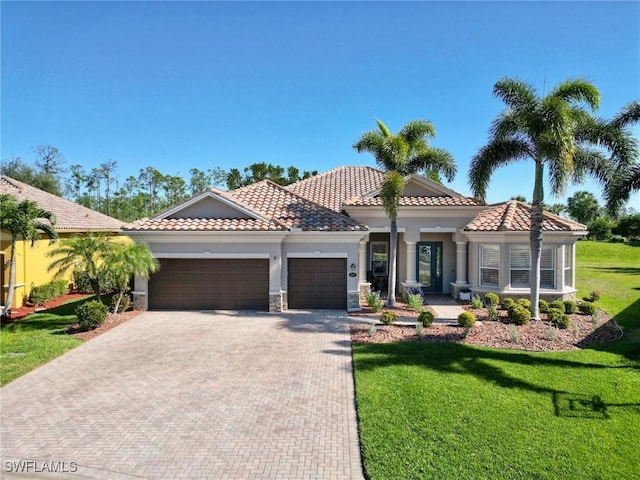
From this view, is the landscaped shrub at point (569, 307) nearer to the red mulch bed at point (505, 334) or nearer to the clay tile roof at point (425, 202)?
the red mulch bed at point (505, 334)

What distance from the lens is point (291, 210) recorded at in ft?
61.5

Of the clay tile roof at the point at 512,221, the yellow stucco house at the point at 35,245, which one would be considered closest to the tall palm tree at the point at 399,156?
the clay tile roof at the point at 512,221

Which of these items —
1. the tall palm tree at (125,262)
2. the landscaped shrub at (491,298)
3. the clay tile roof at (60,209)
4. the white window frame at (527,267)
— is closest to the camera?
the tall palm tree at (125,262)

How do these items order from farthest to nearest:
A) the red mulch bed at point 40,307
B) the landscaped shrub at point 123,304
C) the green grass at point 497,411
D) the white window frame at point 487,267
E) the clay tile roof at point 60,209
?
the clay tile roof at point 60,209 → the white window frame at point 487,267 → the landscaped shrub at point 123,304 → the red mulch bed at point 40,307 → the green grass at point 497,411

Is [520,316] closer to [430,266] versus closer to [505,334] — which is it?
[505,334]

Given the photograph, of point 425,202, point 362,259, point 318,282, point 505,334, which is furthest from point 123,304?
point 505,334

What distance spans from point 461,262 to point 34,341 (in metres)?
17.8

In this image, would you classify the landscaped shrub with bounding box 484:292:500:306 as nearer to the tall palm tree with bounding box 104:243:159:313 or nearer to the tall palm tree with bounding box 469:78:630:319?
the tall palm tree with bounding box 469:78:630:319

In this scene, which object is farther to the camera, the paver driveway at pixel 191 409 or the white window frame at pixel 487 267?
the white window frame at pixel 487 267

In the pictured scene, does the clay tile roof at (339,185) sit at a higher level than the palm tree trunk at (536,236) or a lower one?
higher

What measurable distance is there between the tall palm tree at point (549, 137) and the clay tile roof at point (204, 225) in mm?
9589

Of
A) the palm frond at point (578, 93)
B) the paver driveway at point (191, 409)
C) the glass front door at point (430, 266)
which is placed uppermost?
the palm frond at point (578, 93)

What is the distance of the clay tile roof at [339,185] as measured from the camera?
72.9 ft

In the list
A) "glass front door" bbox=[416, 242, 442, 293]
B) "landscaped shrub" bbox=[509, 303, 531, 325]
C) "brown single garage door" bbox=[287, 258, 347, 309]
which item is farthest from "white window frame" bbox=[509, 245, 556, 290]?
"brown single garage door" bbox=[287, 258, 347, 309]
